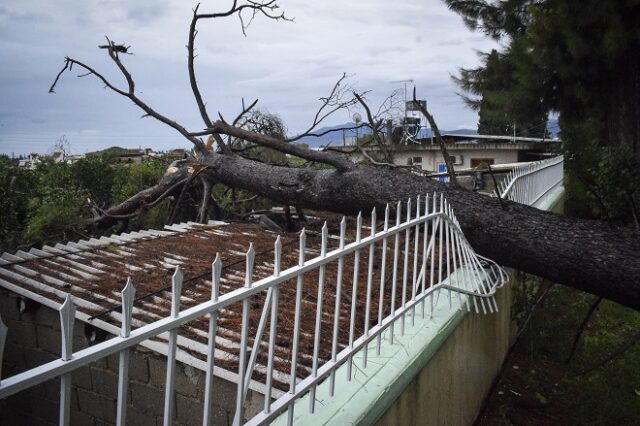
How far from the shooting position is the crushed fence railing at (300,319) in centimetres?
103

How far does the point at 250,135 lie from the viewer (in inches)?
196

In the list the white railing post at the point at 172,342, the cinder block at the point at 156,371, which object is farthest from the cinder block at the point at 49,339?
the white railing post at the point at 172,342

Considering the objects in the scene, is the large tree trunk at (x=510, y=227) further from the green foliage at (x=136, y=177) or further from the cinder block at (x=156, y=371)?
the green foliage at (x=136, y=177)

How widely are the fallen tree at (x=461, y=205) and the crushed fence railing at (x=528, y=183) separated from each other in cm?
116

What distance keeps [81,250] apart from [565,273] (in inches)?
181

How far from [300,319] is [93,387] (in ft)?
7.90

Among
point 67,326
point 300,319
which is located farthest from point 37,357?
point 67,326

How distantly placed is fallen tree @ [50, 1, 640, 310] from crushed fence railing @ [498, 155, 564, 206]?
1156 mm

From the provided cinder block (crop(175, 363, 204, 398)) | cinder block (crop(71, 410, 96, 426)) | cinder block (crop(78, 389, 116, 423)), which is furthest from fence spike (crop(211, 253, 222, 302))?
cinder block (crop(71, 410, 96, 426))

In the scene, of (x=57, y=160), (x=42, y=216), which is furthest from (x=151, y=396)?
(x=57, y=160)

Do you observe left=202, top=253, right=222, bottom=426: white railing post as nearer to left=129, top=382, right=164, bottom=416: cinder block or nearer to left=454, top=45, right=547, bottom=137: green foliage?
left=129, top=382, right=164, bottom=416: cinder block

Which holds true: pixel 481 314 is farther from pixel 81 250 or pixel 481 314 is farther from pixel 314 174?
pixel 81 250

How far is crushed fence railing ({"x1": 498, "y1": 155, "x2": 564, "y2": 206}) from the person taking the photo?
5.82 m

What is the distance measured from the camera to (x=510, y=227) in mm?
3535
